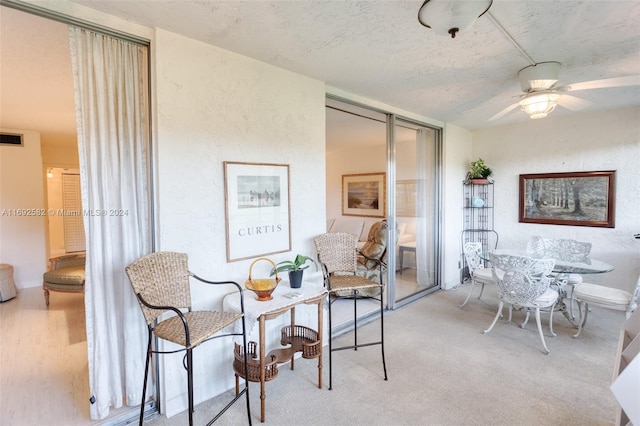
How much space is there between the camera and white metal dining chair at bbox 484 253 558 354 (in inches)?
116

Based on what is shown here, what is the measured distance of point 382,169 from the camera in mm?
6344

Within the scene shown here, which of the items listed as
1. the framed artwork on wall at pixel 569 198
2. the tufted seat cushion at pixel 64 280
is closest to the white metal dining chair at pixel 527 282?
the framed artwork on wall at pixel 569 198

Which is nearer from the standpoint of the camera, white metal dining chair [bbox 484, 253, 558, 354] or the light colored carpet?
the light colored carpet

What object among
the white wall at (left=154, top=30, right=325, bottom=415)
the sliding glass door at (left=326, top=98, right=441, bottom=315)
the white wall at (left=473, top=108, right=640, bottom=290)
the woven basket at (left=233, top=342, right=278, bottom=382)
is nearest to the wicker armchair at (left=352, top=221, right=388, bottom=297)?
the sliding glass door at (left=326, top=98, right=441, bottom=315)

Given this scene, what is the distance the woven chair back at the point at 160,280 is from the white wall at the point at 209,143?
0.42 feet

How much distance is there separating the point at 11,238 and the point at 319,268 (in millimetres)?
5218

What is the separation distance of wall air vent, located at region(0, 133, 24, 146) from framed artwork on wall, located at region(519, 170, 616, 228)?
770 centimetres

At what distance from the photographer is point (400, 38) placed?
2.18m

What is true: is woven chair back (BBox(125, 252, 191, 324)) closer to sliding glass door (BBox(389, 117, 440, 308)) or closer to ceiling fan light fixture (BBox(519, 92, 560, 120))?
ceiling fan light fixture (BBox(519, 92, 560, 120))

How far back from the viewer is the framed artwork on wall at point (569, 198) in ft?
13.6

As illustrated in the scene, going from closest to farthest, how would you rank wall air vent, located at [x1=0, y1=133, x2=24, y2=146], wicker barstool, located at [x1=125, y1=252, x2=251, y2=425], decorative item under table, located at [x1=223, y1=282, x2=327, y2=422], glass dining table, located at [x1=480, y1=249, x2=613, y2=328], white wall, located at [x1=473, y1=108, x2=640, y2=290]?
wicker barstool, located at [x1=125, y1=252, x2=251, y2=425] < decorative item under table, located at [x1=223, y1=282, x2=327, y2=422] < glass dining table, located at [x1=480, y1=249, x2=613, y2=328] < white wall, located at [x1=473, y1=108, x2=640, y2=290] < wall air vent, located at [x1=0, y1=133, x2=24, y2=146]

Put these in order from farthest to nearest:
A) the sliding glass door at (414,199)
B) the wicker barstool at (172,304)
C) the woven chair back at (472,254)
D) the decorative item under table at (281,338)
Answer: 1. the sliding glass door at (414,199)
2. the woven chair back at (472,254)
3. the decorative item under table at (281,338)
4. the wicker barstool at (172,304)

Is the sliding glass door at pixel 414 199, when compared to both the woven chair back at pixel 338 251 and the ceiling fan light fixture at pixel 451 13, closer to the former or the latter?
the woven chair back at pixel 338 251

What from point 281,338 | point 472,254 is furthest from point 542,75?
point 281,338
